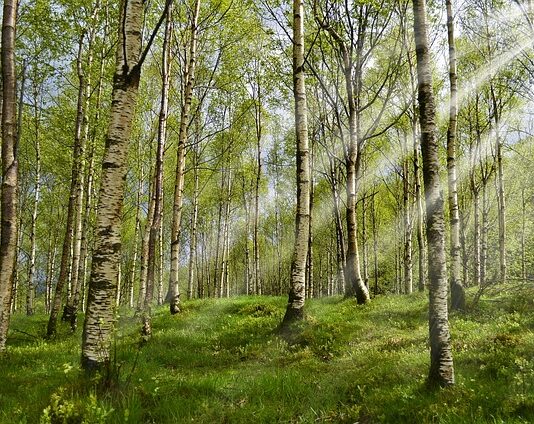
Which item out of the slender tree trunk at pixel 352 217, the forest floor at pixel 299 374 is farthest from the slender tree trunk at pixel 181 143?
the slender tree trunk at pixel 352 217

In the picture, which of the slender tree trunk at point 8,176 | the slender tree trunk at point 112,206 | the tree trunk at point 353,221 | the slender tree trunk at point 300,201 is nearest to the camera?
the slender tree trunk at point 112,206

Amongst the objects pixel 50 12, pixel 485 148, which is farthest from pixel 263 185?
pixel 50 12

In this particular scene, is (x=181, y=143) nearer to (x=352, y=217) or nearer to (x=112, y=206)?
(x=352, y=217)

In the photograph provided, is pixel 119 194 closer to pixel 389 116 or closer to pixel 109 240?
pixel 109 240

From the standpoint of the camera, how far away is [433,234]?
17.8ft

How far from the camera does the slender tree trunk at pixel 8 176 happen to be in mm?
7910

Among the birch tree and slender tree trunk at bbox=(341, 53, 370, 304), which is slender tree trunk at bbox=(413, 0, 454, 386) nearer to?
the birch tree

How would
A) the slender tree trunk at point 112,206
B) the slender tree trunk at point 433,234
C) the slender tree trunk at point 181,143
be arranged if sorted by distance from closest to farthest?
the slender tree trunk at point 433,234 < the slender tree trunk at point 112,206 < the slender tree trunk at point 181,143

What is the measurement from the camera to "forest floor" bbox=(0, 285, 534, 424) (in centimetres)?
473

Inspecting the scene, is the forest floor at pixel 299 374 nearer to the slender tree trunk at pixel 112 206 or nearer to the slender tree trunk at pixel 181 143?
the slender tree trunk at pixel 112 206

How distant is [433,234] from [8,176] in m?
8.02

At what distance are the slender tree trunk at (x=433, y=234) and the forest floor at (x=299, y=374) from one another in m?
0.37

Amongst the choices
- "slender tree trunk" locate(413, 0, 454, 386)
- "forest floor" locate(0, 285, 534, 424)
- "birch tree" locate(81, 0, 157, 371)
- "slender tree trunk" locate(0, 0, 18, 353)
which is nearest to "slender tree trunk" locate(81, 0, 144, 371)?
"birch tree" locate(81, 0, 157, 371)

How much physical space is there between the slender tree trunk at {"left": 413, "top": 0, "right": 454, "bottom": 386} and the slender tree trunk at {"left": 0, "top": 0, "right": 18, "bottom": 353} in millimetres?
7709
